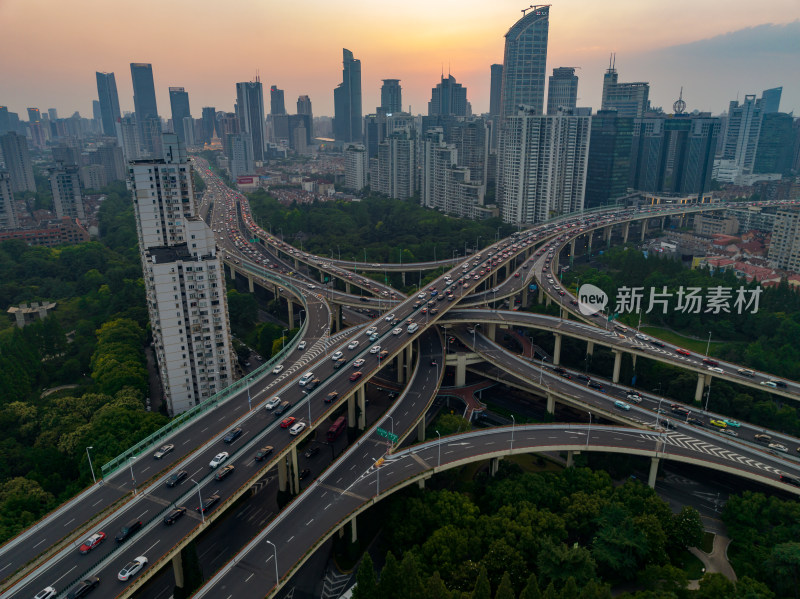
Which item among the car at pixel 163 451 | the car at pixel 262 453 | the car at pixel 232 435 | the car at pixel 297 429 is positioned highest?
the car at pixel 297 429

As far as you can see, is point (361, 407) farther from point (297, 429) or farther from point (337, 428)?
point (297, 429)

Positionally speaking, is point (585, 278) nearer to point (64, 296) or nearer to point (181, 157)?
point (181, 157)

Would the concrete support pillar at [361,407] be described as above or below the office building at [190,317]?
below

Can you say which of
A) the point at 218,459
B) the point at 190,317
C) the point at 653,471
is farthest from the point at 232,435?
the point at 653,471

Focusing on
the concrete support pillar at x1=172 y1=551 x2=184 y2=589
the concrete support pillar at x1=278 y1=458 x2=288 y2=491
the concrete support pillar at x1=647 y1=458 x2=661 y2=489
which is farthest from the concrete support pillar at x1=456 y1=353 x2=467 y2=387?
the concrete support pillar at x1=172 y1=551 x2=184 y2=589

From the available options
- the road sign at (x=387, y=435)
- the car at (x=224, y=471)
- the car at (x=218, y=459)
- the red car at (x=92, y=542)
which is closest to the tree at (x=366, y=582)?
the road sign at (x=387, y=435)

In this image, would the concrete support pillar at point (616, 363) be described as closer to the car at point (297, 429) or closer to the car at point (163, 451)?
the car at point (297, 429)

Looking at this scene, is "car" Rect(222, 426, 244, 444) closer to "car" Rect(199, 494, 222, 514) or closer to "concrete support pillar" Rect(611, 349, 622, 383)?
"car" Rect(199, 494, 222, 514)
